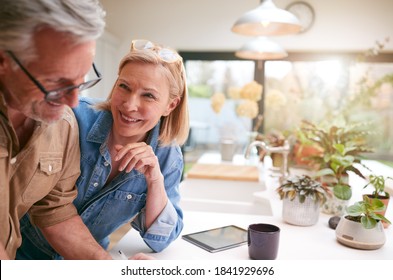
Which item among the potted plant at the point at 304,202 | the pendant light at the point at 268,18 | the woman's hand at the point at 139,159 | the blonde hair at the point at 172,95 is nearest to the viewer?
the woman's hand at the point at 139,159

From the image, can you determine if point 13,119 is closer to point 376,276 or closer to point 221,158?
point 376,276

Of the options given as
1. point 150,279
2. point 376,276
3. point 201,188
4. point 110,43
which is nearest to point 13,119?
point 150,279

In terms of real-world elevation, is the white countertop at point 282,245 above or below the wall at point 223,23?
below

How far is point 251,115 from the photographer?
140 inches

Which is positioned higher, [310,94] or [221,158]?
[310,94]

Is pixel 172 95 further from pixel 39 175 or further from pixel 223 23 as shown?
pixel 223 23

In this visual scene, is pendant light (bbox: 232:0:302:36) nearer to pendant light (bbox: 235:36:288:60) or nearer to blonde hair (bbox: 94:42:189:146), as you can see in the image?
pendant light (bbox: 235:36:288:60)

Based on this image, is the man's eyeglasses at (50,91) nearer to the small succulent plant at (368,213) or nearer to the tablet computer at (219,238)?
the tablet computer at (219,238)

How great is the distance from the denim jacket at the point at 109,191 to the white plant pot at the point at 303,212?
Result: 49 cm

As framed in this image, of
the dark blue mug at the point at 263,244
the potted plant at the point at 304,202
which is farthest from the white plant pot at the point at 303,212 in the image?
the dark blue mug at the point at 263,244

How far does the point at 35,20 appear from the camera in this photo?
76 centimetres

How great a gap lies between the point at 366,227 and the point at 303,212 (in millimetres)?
291

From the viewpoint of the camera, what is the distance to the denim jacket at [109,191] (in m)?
1.25

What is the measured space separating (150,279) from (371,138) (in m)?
4.51
